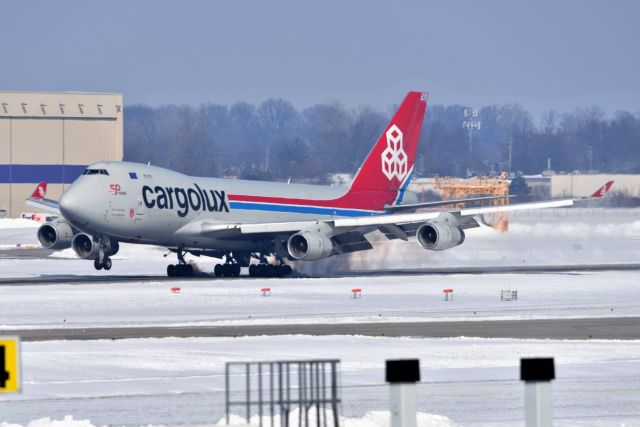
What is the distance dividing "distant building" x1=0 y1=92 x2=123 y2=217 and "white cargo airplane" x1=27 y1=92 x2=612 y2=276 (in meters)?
55.7

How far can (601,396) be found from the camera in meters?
18.8

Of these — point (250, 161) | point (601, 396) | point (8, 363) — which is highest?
point (250, 161)

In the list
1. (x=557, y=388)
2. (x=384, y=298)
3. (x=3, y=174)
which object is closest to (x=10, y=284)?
(x=384, y=298)

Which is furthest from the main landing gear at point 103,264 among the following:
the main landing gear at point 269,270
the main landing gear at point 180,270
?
the main landing gear at point 269,270

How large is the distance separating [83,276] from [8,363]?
44497 millimetres

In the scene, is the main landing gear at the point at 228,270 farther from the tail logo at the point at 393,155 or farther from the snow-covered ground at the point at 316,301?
the tail logo at the point at 393,155

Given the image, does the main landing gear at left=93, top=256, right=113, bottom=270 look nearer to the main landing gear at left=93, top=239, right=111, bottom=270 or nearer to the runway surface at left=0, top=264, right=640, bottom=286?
the main landing gear at left=93, top=239, right=111, bottom=270

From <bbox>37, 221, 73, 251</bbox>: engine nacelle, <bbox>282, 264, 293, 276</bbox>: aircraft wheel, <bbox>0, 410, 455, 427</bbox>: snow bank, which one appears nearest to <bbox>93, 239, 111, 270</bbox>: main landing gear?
<bbox>37, 221, 73, 251</bbox>: engine nacelle

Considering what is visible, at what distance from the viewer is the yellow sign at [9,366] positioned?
33.2 ft

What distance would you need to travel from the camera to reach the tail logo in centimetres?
6097

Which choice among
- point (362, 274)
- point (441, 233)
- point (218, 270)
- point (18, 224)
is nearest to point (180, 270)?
point (218, 270)

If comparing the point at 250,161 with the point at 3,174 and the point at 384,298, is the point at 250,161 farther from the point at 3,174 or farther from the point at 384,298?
the point at 384,298

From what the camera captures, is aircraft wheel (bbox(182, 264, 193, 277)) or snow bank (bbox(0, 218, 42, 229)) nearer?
aircraft wheel (bbox(182, 264, 193, 277))

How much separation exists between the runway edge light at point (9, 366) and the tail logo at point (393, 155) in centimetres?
5094
